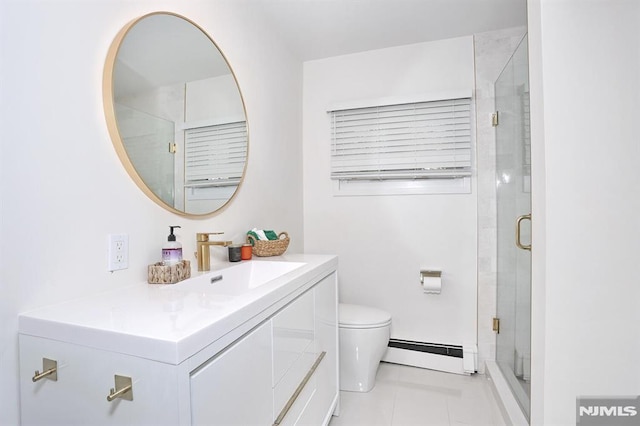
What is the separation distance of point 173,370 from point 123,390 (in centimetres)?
13

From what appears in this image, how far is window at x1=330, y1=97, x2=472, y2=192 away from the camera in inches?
92.0

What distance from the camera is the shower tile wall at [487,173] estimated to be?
229 centimetres

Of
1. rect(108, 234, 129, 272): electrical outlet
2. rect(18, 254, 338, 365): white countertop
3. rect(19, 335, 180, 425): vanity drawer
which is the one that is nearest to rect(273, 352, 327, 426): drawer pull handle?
rect(18, 254, 338, 365): white countertop

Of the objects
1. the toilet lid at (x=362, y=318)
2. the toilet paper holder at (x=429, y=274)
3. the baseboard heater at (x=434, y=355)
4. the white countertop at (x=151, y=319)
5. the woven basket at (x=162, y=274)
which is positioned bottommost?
the baseboard heater at (x=434, y=355)

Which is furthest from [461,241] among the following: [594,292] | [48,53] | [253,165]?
[48,53]

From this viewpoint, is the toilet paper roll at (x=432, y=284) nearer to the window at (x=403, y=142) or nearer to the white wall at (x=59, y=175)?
the window at (x=403, y=142)

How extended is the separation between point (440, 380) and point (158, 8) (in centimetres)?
260

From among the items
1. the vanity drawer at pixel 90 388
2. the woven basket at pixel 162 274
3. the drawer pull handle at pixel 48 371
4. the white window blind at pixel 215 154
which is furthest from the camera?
the white window blind at pixel 215 154

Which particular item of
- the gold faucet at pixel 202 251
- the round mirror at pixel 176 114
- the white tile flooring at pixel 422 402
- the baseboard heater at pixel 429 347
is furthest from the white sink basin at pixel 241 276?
the baseboard heater at pixel 429 347

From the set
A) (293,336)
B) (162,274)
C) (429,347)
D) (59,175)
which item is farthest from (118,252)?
(429,347)

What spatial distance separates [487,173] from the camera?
2.30 m

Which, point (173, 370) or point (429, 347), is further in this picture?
point (429, 347)

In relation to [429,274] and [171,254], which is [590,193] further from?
[171,254]

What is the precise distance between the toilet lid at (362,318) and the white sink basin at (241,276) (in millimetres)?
733
